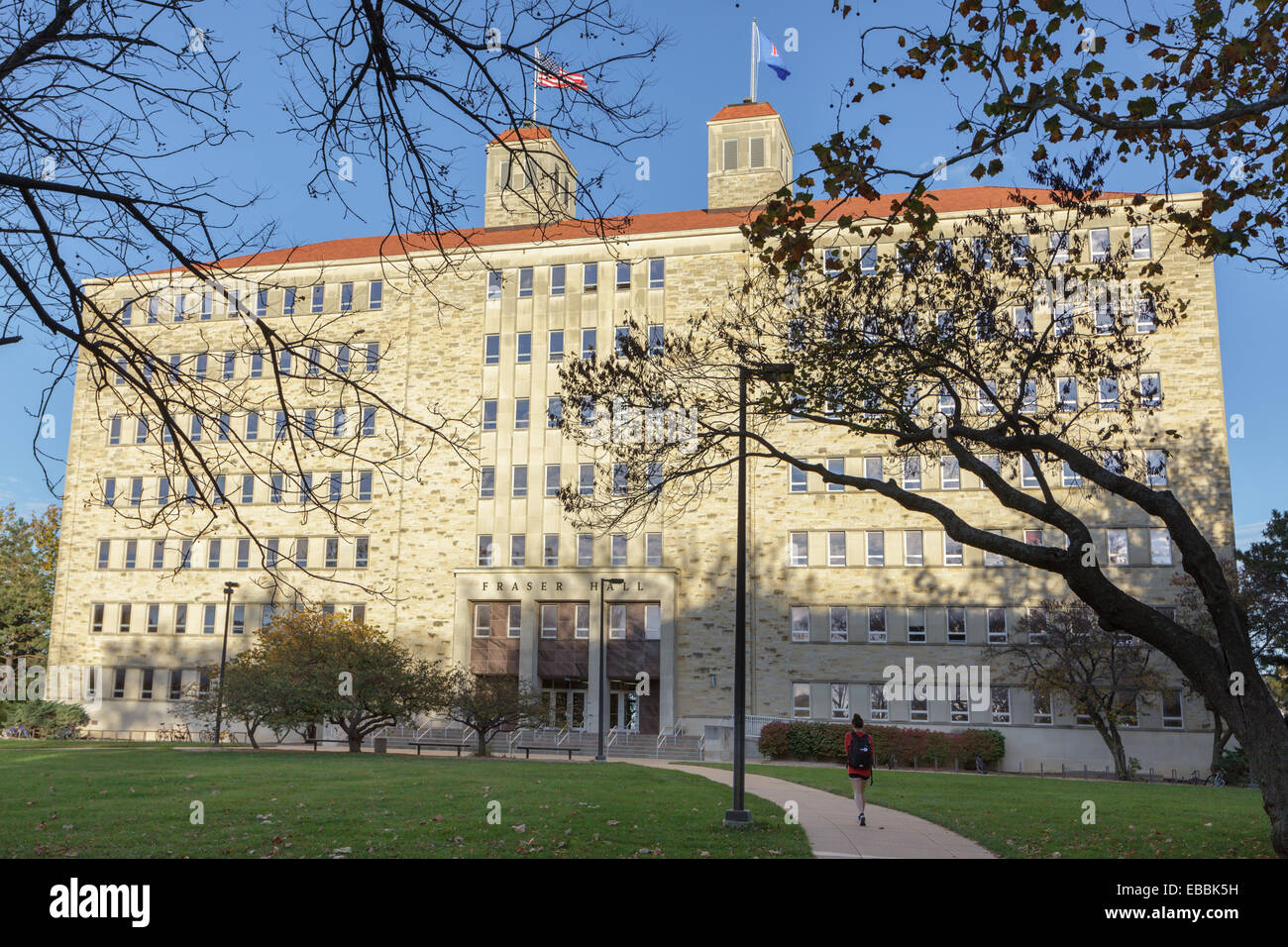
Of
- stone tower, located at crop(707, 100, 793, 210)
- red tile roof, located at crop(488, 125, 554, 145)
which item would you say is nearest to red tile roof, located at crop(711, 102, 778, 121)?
stone tower, located at crop(707, 100, 793, 210)

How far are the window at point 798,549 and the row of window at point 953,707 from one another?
19.4 ft

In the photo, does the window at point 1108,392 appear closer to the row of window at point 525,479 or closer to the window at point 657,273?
the window at point 657,273

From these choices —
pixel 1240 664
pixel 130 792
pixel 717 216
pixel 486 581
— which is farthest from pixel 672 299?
pixel 1240 664

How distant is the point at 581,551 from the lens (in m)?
54.8

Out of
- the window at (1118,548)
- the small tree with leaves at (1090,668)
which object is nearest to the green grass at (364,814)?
the small tree with leaves at (1090,668)

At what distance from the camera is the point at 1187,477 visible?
48188 mm

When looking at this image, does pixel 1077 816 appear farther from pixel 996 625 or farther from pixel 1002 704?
pixel 996 625

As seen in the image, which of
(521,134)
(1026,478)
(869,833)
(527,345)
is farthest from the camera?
(527,345)

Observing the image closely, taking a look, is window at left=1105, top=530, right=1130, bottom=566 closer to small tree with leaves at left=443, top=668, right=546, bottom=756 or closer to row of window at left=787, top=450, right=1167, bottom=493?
row of window at left=787, top=450, right=1167, bottom=493

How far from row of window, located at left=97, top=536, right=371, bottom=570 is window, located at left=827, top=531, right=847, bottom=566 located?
952 inches

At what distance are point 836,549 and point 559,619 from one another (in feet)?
47.4

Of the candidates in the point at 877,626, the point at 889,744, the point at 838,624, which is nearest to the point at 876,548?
the point at 877,626

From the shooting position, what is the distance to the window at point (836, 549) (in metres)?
51.9

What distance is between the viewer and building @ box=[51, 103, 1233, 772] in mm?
49438
